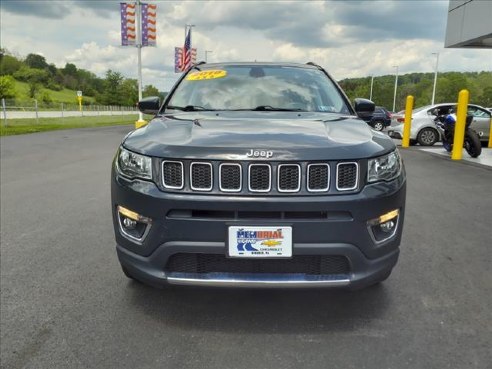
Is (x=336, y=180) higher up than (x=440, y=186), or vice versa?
(x=336, y=180)

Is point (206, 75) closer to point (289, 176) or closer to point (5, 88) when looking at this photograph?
point (289, 176)

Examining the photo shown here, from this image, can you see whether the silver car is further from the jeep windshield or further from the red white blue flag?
the red white blue flag

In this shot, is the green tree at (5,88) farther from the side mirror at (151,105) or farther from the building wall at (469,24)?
the side mirror at (151,105)

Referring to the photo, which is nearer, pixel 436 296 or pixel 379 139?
pixel 379 139

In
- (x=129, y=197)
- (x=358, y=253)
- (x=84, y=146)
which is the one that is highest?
(x=129, y=197)

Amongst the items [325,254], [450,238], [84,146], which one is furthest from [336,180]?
[84,146]

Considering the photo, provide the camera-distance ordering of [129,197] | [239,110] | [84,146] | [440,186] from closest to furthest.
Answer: [129,197]
[239,110]
[440,186]
[84,146]

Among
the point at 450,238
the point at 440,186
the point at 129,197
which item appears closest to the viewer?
the point at 129,197

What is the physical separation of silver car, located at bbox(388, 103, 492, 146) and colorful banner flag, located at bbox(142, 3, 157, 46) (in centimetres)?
1508

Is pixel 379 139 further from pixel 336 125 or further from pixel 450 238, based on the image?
pixel 450 238

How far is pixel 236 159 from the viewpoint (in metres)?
2.41

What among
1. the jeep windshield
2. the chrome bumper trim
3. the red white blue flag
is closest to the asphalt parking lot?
the chrome bumper trim

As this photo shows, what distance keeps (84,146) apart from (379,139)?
12.6m

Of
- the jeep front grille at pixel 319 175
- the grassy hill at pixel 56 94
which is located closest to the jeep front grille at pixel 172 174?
the jeep front grille at pixel 319 175
